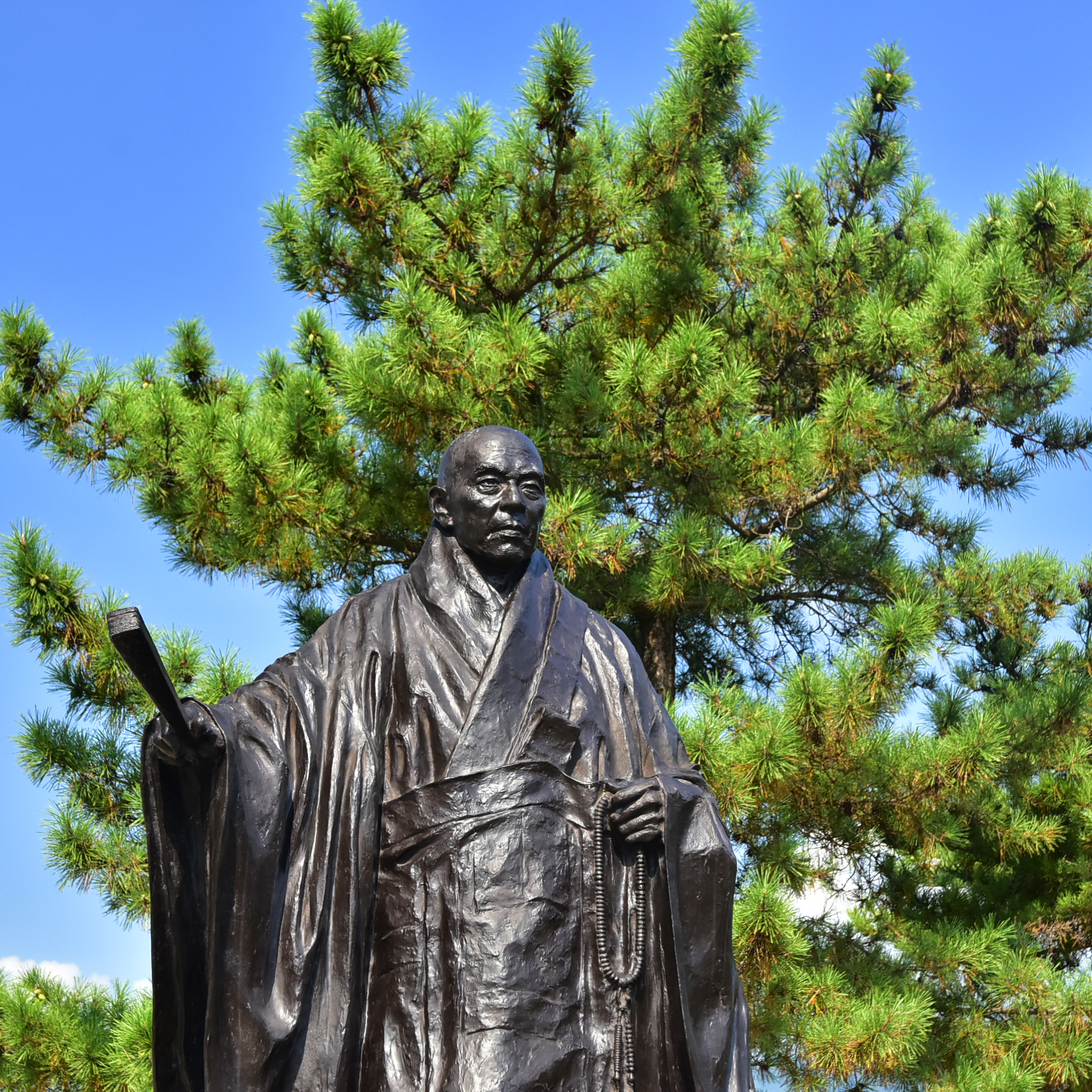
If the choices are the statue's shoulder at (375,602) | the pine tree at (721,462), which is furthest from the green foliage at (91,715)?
the statue's shoulder at (375,602)

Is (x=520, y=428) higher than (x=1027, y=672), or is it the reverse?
(x=520, y=428)

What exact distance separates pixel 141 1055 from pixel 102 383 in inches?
147

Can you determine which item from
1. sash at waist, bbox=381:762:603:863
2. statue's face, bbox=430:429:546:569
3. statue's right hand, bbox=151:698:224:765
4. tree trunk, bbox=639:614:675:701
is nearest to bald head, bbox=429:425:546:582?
statue's face, bbox=430:429:546:569

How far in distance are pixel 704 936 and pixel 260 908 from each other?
109 centimetres

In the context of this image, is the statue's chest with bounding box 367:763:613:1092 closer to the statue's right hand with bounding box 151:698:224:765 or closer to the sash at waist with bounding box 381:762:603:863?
the sash at waist with bounding box 381:762:603:863

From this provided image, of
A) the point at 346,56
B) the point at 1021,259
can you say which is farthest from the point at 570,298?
the point at 1021,259

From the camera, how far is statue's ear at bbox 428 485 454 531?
4.31 metres

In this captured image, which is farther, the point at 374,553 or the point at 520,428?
the point at 374,553

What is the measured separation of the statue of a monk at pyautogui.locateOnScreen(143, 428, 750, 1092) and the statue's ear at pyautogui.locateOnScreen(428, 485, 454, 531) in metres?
0.32

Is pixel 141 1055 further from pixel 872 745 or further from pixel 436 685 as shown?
pixel 436 685

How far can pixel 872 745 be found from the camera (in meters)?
8.01

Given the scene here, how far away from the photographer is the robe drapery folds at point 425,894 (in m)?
3.62

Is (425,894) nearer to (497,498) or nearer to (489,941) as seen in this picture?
(489,941)

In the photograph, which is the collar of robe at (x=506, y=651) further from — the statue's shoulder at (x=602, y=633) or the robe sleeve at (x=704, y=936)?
the robe sleeve at (x=704, y=936)
